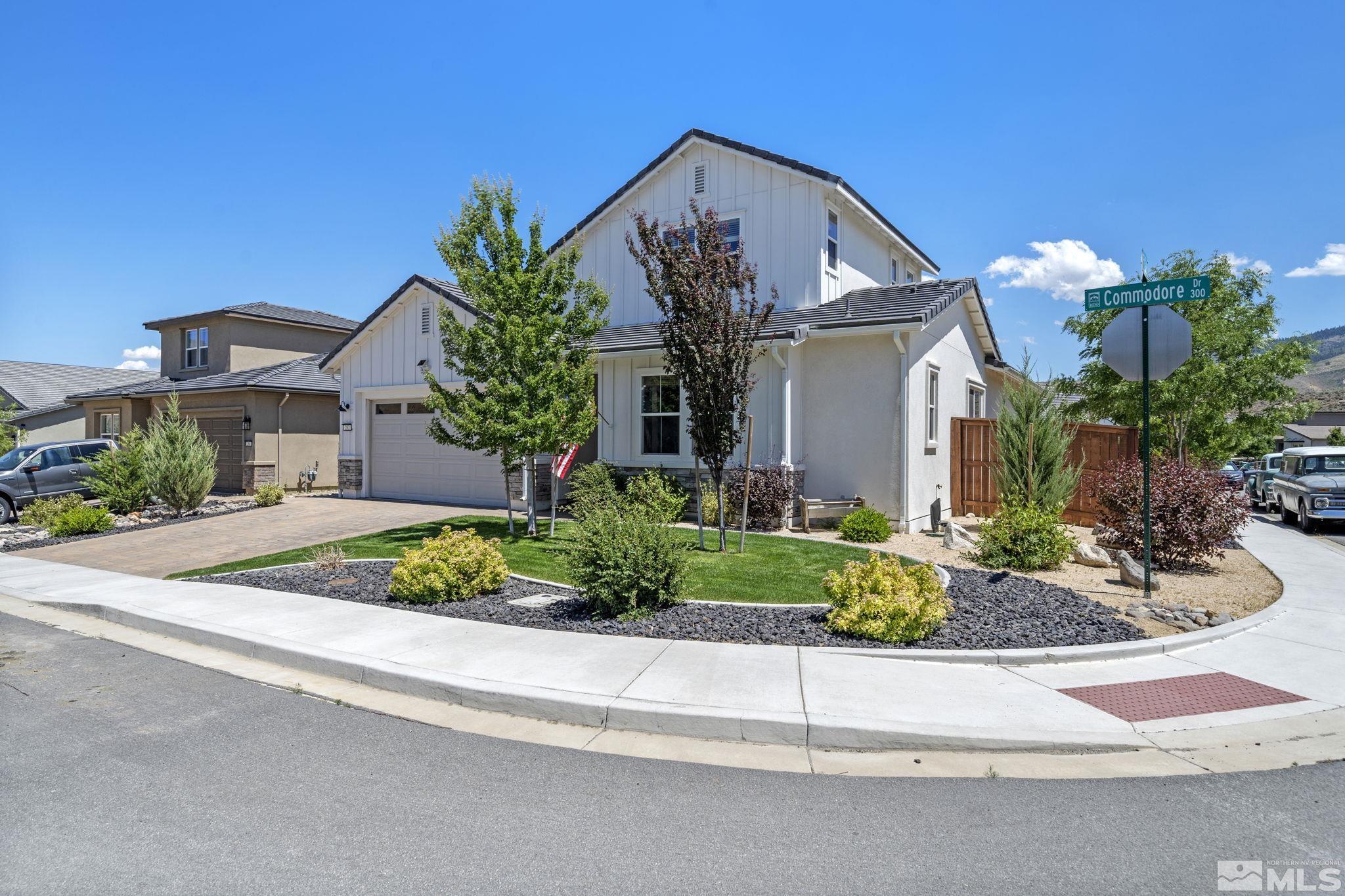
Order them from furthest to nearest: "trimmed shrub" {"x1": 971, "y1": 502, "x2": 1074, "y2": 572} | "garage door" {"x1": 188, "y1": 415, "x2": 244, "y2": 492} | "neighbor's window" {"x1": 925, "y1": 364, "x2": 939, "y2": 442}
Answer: "garage door" {"x1": 188, "y1": 415, "x2": 244, "y2": 492} < "neighbor's window" {"x1": 925, "y1": 364, "x2": 939, "y2": 442} < "trimmed shrub" {"x1": 971, "y1": 502, "x2": 1074, "y2": 572}

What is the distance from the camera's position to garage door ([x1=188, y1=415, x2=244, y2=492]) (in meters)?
22.7

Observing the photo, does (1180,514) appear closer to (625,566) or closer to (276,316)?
(625,566)

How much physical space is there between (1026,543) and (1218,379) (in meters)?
13.7

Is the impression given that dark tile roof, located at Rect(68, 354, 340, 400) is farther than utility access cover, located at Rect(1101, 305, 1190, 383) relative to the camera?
Yes

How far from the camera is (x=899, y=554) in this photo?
11.4 metres

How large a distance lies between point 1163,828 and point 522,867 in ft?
10.4

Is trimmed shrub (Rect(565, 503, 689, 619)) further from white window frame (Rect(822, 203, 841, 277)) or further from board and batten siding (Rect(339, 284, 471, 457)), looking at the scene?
board and batten siding (Rect(339, 284, 471, 457))

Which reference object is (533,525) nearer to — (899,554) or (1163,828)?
(899,554)

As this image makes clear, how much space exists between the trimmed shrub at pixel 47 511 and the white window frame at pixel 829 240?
53.4 ft

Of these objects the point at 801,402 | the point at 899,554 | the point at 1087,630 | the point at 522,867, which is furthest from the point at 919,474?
the point at 522,867

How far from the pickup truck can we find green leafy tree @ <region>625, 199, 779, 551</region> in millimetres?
15762

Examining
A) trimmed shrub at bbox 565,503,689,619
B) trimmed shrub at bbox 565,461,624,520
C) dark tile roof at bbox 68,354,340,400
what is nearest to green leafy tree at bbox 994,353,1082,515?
trimmed shrub at bbox 565,461,624,520

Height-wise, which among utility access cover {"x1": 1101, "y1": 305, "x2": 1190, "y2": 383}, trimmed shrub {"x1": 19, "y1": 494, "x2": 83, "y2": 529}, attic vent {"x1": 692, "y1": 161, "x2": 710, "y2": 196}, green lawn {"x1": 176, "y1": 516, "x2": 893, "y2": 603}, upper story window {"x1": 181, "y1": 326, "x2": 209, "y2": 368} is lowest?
green lawn {"x1": 176, "y1": 516, "x2": 893, "y2": 603}

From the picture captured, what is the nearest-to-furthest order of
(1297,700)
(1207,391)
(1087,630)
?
1. (1297,700)
2. (1087,630)
3. (1207,391)
